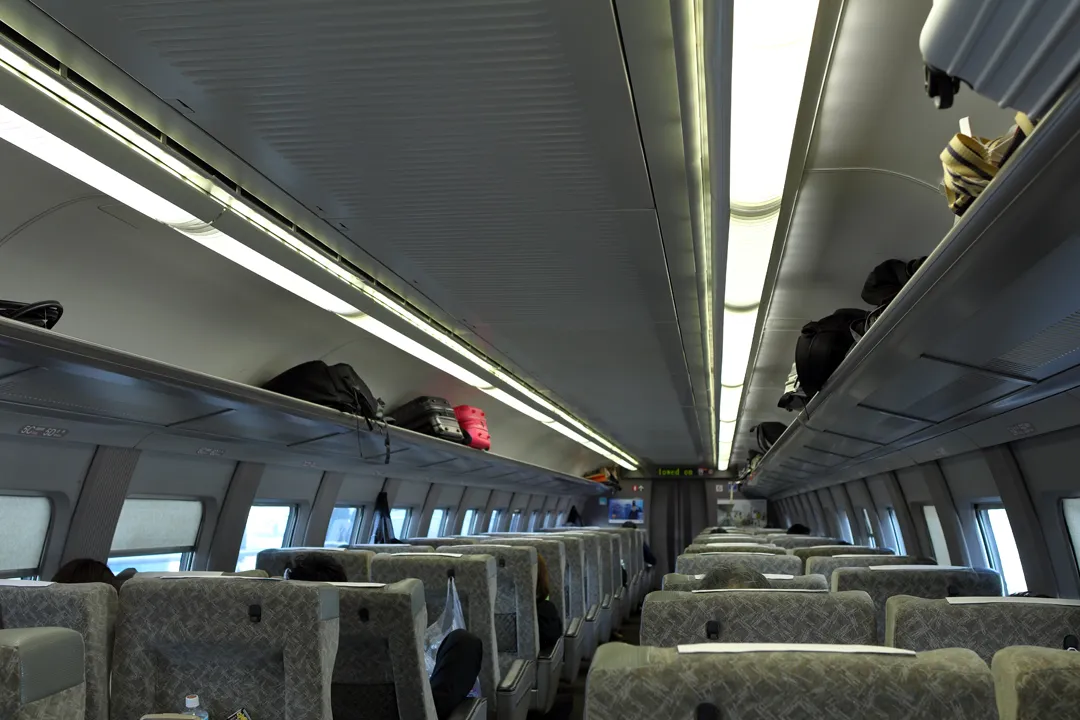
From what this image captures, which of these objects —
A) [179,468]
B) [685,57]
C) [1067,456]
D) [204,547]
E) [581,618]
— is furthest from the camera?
[581,618]

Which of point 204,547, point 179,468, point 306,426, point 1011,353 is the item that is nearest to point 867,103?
point 1011,353

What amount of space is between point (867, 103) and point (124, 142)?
11.4ft

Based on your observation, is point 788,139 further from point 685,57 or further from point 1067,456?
point 1067,456

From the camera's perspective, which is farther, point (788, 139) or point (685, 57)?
point (788, 139)

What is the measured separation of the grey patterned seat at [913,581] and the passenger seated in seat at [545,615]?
3.81m

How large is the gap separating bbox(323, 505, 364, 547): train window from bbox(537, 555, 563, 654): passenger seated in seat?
5.20 meters

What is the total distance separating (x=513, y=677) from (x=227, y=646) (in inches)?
129

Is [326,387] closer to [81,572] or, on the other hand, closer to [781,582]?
[81,572]

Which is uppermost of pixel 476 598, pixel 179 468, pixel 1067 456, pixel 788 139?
pixel 788 139

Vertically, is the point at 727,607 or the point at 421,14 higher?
the point at 421,14

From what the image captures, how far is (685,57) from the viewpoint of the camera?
9.32 feet

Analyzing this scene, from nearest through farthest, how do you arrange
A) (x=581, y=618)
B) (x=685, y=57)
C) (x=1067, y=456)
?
(x=685, y=57), (x=1067, y=456), (x=581, y=618)

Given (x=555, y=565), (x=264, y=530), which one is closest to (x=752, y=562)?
(x=555, y=565)

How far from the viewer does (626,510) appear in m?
29.1
